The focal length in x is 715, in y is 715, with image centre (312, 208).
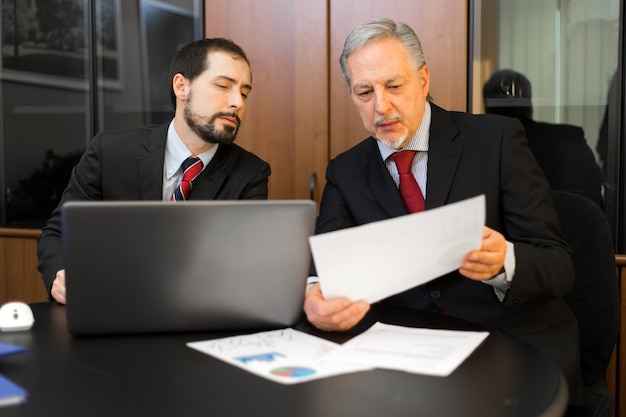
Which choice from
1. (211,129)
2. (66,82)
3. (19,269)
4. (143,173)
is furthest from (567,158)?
(19,269)

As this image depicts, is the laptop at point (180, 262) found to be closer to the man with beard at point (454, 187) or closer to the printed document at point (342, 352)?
the printed document at point (342, 352)

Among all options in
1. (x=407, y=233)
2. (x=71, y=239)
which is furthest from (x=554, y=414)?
(x=71, y=239)

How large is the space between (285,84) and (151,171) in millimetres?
940

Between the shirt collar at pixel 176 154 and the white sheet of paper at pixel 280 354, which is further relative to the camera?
the shirt collar at pixel 176 154

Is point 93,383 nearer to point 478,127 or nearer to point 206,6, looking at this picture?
point 478,127

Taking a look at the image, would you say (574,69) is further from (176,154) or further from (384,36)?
(176,154)

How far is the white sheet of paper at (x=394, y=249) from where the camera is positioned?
1184 mm

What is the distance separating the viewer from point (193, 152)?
2324mm

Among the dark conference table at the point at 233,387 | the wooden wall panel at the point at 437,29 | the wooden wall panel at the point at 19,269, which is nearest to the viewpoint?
the dark conference table at the point at 233,387

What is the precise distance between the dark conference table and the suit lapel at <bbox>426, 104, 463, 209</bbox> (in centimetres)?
59

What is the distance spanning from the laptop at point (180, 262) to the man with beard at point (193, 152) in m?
0.91

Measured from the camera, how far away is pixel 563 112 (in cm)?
260

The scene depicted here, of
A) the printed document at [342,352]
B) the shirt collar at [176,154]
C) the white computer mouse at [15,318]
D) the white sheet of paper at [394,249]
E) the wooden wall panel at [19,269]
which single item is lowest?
the wooden wall panel at [19,269]

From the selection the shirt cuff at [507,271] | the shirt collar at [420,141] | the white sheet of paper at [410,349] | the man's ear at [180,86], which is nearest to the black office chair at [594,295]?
the shirt cuff at [507,271]
